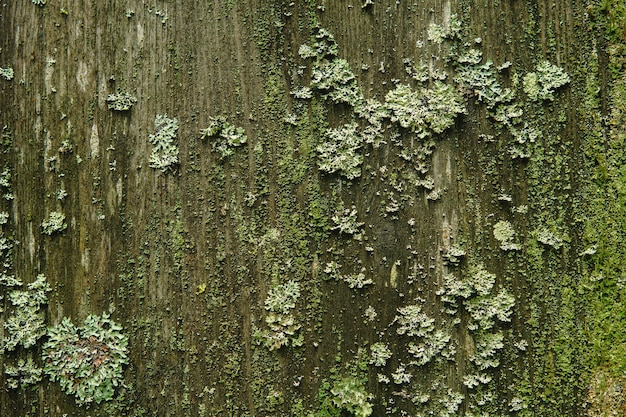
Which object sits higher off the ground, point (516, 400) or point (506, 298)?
point (506, 298)

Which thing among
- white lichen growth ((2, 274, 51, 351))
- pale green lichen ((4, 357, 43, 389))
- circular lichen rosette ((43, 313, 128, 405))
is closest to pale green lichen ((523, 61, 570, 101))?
circular lichen rosette ((43, 313, 128, 405))

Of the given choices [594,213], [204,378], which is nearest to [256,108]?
[204,378]

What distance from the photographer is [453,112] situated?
4.01 feet

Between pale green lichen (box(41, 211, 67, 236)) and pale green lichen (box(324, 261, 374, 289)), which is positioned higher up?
pale green lichen (box(41, 211, 67, 236))

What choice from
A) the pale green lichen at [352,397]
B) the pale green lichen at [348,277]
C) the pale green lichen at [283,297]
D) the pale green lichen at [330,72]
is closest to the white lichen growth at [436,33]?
the pale green lichen at [330,72]

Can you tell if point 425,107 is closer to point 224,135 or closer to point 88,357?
point 224,135

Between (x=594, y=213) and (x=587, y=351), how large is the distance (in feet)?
1.26

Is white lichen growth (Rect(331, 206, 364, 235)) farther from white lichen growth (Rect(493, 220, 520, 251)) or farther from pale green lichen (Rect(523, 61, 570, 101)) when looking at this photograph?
pale green lichen (Rect(523, 61, 570, 101))

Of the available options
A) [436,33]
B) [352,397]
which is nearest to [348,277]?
[352,397]

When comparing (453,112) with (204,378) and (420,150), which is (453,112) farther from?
(204,378)

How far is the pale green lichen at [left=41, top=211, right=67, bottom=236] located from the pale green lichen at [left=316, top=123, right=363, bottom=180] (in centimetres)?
75

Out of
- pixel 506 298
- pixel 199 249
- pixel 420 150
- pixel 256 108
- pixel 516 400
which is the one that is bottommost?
pixel 516 400

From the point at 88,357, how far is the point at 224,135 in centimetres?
74

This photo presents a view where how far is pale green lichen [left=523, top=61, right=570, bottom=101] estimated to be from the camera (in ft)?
3.99
